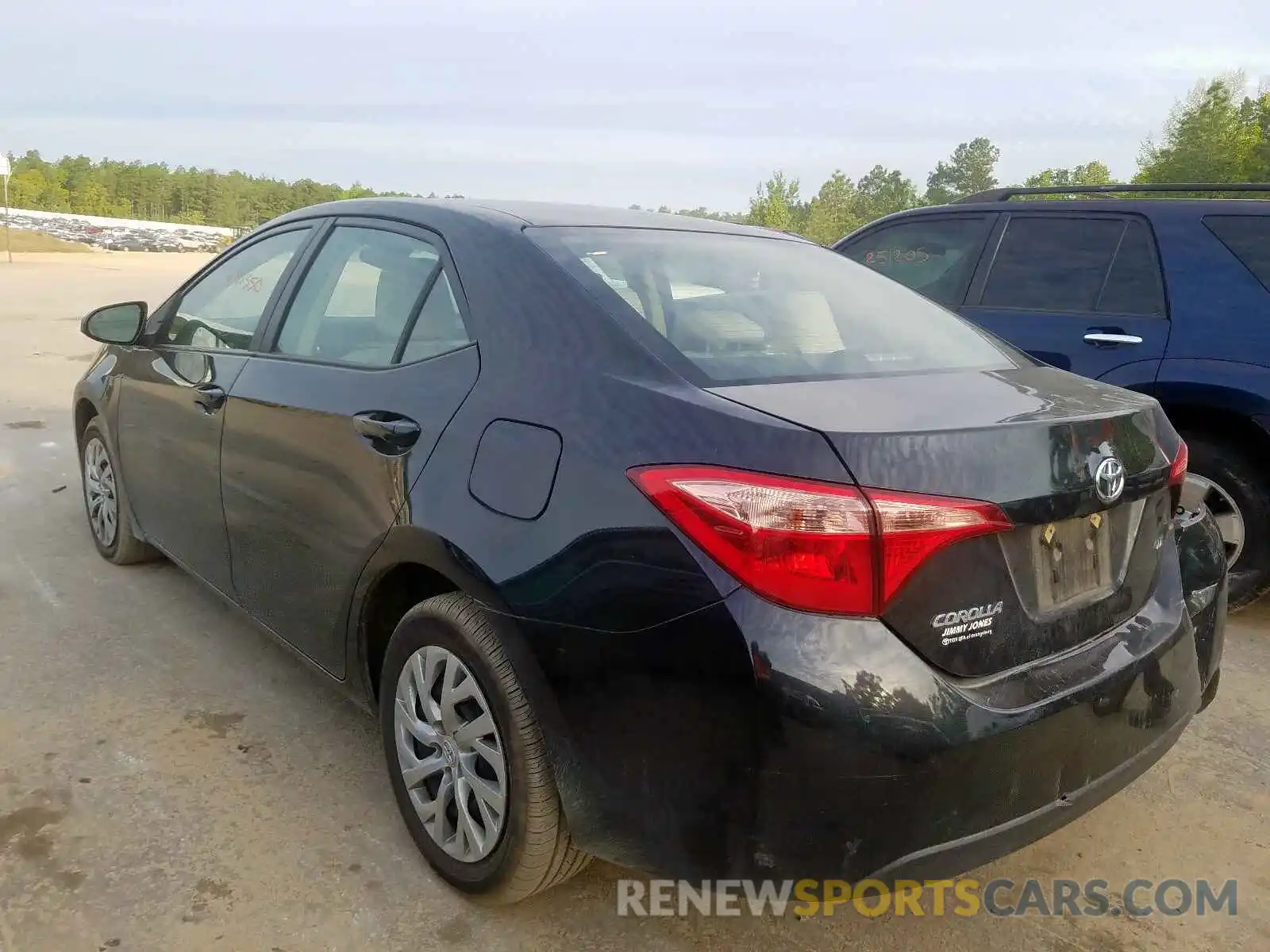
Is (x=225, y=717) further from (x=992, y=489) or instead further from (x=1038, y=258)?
(x=1038, y=258)

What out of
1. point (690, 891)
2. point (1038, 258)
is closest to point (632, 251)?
point (690, 891)

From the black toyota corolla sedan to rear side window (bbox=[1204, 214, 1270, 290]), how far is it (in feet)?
6.84

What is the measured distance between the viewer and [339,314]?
2.96 metres

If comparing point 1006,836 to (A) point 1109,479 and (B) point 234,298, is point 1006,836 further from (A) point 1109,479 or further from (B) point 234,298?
(B) point 234,298

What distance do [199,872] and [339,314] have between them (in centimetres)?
152

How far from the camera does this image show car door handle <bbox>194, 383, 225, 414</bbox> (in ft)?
10.6

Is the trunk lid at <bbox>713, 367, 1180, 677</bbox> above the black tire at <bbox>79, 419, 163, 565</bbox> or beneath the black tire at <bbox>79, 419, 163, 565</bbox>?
above

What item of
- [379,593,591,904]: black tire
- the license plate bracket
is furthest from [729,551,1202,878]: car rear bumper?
[379,593,591,904]: black tire

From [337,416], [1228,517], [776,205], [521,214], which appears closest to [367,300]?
[337,416]

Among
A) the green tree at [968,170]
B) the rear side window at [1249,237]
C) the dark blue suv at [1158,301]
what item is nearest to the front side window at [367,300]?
the dark blue suv at [1158,301]

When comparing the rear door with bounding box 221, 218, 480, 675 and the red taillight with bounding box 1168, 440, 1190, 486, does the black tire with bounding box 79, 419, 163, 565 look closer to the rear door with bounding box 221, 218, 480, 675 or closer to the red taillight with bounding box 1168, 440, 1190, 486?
the rear door with bounding box 221, 218, 480, 675

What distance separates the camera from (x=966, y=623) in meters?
1.81

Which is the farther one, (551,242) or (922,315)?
(922,315)

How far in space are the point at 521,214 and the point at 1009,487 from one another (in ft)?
5.01
